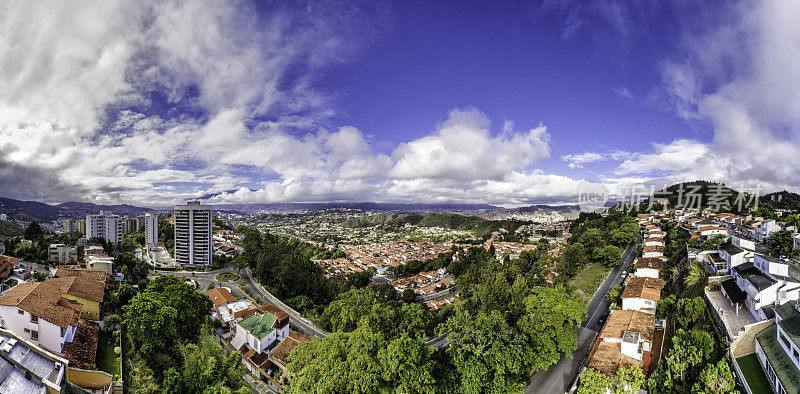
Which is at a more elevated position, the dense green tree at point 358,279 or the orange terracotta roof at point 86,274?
the orange terracotta roof at point 86,274

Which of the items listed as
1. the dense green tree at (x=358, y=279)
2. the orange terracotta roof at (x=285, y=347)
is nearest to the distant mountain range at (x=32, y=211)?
the dense green tree at (x=358, y=279)

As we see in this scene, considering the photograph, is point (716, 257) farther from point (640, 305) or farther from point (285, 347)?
point (285, 347)

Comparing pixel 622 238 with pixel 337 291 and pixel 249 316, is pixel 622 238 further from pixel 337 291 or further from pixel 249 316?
pixel 249 316

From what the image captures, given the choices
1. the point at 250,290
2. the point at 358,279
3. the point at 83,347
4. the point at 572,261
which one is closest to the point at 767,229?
the point at 572,261

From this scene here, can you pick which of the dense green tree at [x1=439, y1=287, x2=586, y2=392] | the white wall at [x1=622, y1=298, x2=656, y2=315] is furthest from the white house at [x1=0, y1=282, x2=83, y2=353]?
the white wall at [x1=622, y1=298, x2=656, y2=315]

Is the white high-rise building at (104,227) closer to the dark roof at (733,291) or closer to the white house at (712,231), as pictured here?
the dark roof at (733,291)

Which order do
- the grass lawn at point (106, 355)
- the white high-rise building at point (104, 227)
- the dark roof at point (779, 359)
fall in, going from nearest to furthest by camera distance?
the dark roof at point (779, 359), the grass lawn at point (106, 355), the white high-rise building at point (104, 227)

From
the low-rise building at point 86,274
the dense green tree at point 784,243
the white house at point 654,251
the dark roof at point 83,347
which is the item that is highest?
the dense green tree at point 784,243

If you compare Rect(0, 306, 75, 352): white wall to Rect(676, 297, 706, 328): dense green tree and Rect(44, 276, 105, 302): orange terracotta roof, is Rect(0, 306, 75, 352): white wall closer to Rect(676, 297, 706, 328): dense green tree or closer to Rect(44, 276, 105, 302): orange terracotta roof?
Rect(44, 276, 105, 302): orange terracotta roof

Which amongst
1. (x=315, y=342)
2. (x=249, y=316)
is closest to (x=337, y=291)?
(x=249, y=316)
